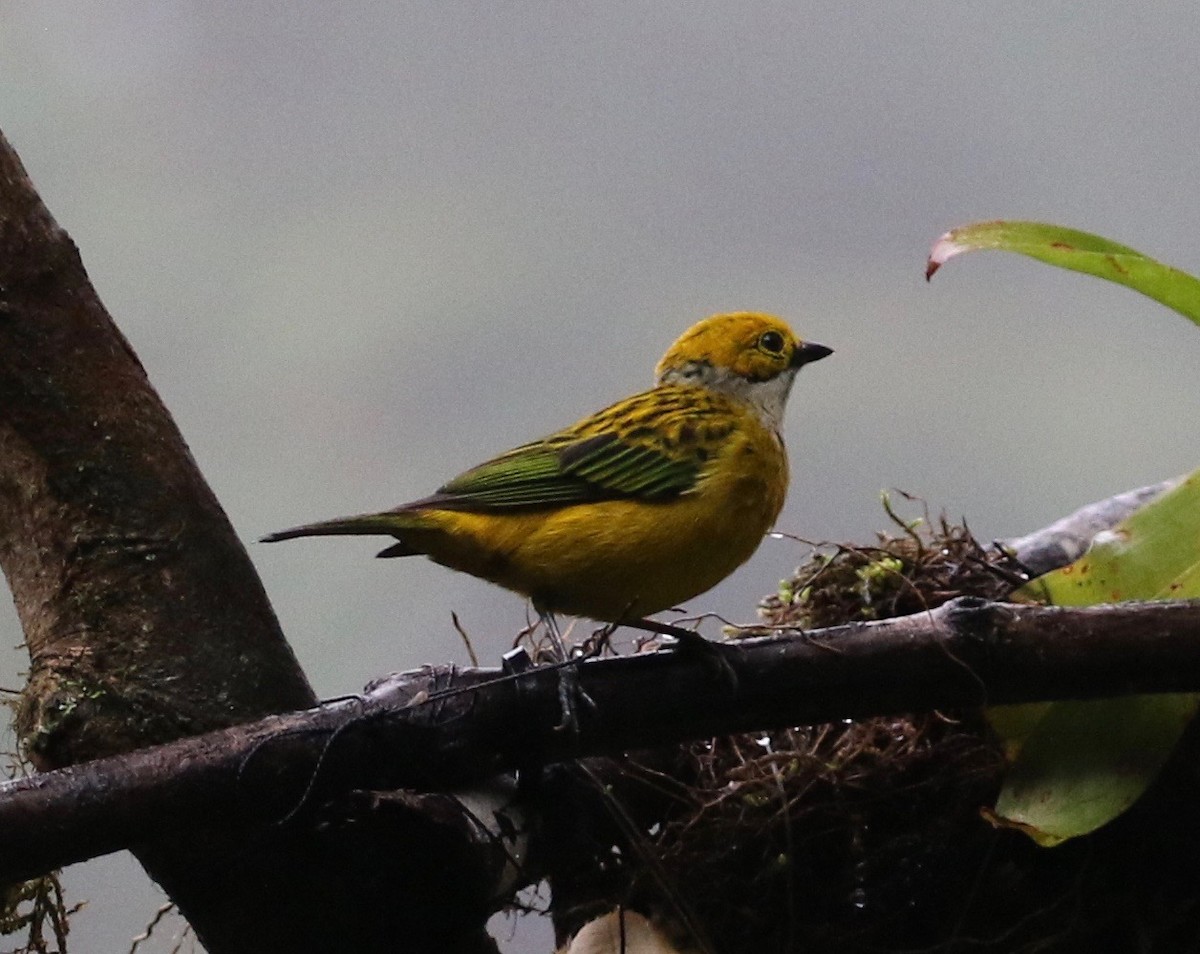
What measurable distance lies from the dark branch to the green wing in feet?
2.31

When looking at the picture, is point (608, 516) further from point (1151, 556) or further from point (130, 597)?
point (1151, 556)

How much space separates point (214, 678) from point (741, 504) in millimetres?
1166

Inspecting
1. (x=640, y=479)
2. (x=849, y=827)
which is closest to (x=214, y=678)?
(x=640, y=479)

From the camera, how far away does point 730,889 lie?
9.41ft

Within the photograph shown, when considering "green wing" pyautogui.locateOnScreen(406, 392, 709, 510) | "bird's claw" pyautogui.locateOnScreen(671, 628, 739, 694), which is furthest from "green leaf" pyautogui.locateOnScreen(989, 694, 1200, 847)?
"green wing" pyautogui.locateOnScreen(406, 392, 709, 510)

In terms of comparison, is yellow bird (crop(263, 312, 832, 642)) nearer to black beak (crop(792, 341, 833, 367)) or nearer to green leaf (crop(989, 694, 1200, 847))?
black beak (crop(792, 341, 833, 367))

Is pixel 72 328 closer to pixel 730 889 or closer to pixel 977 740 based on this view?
pixel 730 889

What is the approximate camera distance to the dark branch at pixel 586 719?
209cm

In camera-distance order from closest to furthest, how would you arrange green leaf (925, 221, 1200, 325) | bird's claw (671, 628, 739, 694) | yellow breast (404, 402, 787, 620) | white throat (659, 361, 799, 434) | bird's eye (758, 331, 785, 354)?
bird's claw (671, 628, 739, 694) → green leaf (925, 221, 1200, 325) → yellow breast (404, 402, 787, 620) → white throat (659, 361, 799, 434) → bird's eye (758, 331, 785, 354)

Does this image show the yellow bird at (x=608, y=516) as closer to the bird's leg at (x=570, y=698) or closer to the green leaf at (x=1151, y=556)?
the bird's leg at (x=570, y=698)

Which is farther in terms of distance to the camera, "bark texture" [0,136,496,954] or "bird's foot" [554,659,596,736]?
"bark texture" [0,136,496,954]

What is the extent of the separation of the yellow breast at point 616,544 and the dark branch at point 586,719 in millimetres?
550

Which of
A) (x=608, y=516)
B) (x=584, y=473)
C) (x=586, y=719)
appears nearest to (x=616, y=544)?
(x=608, y=516)

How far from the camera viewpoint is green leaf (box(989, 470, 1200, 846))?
2.43 meters
